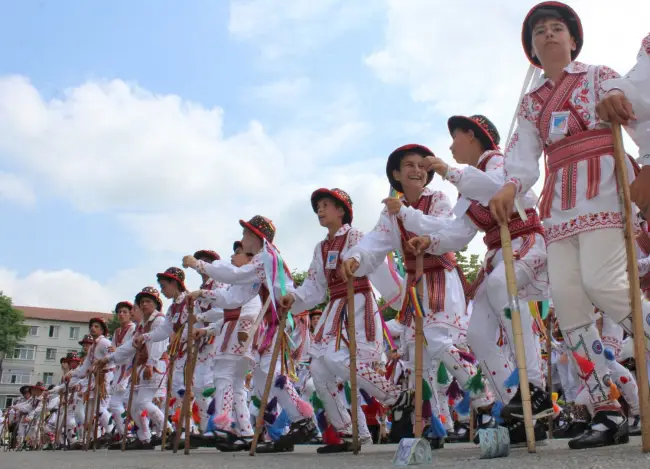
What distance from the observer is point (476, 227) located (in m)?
4.74

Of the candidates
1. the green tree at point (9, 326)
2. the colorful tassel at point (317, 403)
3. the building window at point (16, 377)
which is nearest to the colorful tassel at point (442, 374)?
the colorful tassel at point (317, 403)

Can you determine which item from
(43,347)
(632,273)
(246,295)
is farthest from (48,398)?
(43,347)

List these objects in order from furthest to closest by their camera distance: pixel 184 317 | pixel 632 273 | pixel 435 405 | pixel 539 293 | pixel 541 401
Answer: pixel 184 317 < pixel 435 405 < pixel 539 293 < pixel 541 401 < pixel 632 273

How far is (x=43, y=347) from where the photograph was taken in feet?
267

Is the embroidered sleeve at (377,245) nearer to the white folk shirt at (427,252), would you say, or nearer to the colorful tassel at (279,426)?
the white folk shirt at (427,252)

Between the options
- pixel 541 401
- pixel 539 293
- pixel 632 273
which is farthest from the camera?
pixel 539 293

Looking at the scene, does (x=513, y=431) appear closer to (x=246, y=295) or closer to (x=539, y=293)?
(x=539, y=293)

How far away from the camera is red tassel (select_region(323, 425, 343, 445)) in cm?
538

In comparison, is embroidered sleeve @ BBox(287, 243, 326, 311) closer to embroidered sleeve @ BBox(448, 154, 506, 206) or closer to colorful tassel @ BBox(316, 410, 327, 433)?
colorful tassel @ BBox(316, 410, 327, 433)

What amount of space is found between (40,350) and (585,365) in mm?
86188

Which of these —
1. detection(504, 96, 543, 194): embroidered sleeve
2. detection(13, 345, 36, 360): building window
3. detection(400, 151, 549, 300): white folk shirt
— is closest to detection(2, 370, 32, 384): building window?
detection(13, 345, 36, 360): building window

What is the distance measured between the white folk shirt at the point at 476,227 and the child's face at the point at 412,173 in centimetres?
54

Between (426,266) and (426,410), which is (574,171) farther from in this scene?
(426,410)

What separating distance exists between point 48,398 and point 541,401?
1647 cm
